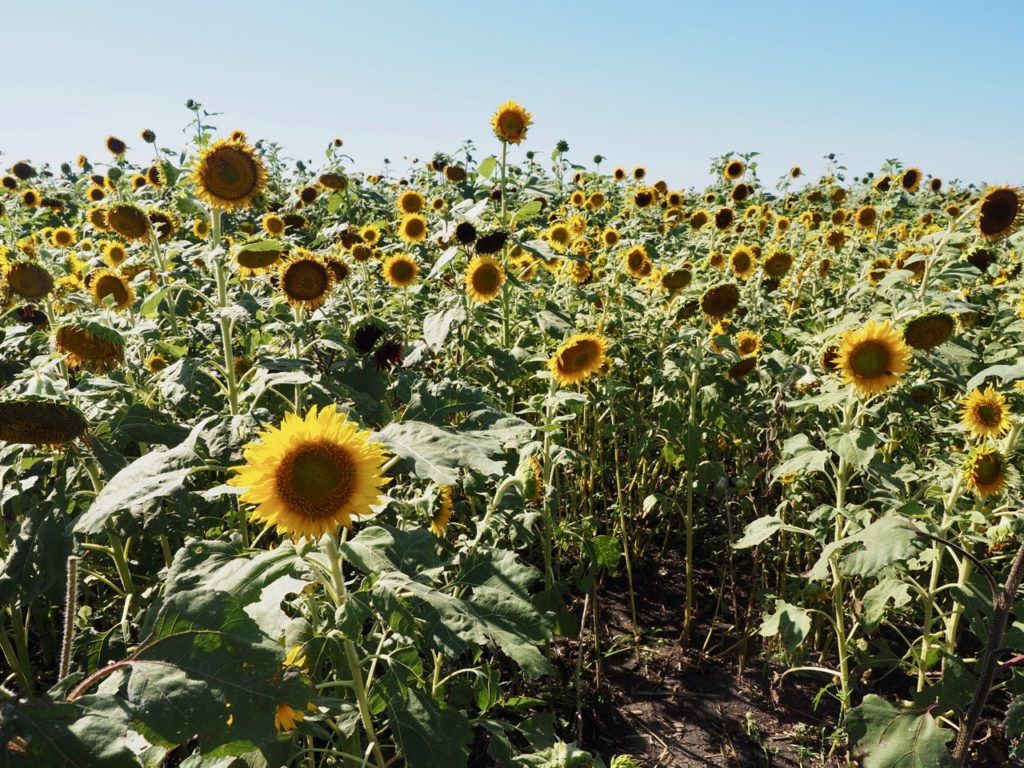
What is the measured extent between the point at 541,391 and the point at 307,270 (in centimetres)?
191

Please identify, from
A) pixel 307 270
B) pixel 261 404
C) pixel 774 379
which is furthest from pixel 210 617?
pixel 774 379

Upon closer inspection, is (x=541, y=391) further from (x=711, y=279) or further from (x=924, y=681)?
(x=924, y=681)

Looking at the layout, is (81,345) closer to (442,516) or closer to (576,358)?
(442,516)

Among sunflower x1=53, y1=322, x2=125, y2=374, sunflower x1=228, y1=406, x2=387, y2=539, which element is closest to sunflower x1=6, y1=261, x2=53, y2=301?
sunflower x1=53, y1=322, x2=125, y2=374

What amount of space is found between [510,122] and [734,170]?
5.43 meters

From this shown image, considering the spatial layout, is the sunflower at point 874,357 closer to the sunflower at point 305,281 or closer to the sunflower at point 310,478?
the sunflower at point 310,478

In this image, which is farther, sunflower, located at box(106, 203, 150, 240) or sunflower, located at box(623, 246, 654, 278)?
sunflower, located at box(623, 246, 654, 278)

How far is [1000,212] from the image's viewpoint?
3.30 meters

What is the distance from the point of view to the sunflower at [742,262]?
4832mm

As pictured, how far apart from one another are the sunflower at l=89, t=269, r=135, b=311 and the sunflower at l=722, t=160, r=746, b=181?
7.40 meters

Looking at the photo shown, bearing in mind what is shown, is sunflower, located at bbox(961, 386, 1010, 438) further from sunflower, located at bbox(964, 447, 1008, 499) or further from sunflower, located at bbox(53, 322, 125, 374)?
sunflower, located at bbox(53, 322, 125, 374)

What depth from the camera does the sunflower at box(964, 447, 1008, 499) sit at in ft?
7.63

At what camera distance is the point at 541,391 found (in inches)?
175

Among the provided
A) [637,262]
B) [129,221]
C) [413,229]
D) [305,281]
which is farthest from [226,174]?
[637,262]
